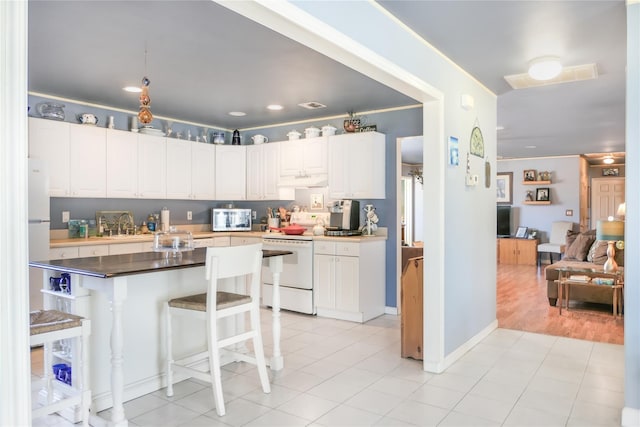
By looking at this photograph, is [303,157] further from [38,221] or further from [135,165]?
[38,221]

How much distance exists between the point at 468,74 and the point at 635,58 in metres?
Answer: 1.51

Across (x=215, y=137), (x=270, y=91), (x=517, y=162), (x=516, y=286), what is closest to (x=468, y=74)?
(x=270, y=91)

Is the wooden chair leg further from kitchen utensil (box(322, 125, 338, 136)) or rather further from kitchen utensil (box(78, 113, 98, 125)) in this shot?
kitchen utensil (box(322, 125, 338, 136))

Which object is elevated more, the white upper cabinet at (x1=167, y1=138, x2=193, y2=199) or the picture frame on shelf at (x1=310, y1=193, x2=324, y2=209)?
the white upper cabinet at (x1=167, y1=138, x2=193, y2=199)

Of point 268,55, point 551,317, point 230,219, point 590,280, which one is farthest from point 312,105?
point 590,280

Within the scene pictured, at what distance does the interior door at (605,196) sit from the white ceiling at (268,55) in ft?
21.2

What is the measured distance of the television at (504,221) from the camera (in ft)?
35.2

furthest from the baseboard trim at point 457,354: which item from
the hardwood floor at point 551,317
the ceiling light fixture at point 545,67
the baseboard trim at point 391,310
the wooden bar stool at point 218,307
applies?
the ceiling light fixture at point 545,67

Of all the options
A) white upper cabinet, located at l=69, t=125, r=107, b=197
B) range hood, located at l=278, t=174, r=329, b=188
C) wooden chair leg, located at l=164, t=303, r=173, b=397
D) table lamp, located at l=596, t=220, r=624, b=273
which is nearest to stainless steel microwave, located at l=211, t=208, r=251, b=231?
range hood, located at l=278, t=174, r=329, b=188

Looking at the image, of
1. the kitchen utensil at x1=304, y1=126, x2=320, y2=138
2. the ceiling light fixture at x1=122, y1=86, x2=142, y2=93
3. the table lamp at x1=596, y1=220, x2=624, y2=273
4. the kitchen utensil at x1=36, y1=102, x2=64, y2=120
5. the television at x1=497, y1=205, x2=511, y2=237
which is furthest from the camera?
the television at x1=497, y1=205, x2=511, y2=237

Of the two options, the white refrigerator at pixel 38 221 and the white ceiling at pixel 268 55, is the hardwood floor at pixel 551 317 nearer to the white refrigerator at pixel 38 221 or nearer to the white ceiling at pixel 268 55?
the white ceiling at pixel 268 55

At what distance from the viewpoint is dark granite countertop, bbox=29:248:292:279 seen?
2.49 m

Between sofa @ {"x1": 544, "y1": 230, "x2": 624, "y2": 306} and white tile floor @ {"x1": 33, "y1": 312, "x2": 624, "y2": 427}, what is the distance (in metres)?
1.60

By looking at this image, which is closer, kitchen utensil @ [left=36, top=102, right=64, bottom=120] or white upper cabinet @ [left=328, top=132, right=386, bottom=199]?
kitchen utensil @ [left=36, top=102, right=64, bottom=120]
